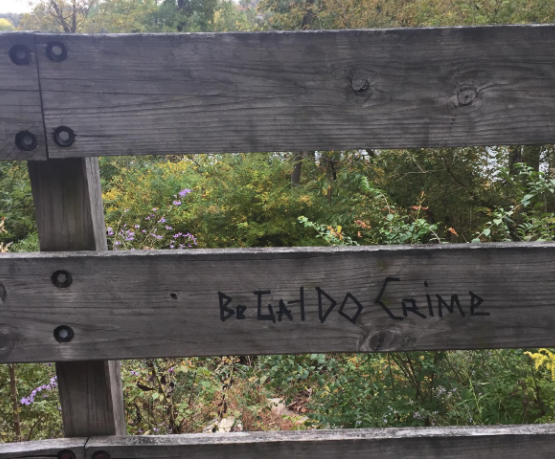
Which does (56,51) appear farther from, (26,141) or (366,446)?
(366,446)

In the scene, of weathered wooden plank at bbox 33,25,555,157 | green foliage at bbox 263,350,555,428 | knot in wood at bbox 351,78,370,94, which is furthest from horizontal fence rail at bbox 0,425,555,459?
green foliage at bbox 263,350,555,428

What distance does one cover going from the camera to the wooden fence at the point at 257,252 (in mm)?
1247

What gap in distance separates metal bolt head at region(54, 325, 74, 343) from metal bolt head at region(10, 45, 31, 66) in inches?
26.3

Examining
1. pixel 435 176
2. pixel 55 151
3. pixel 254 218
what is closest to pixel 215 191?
pixel 254 218

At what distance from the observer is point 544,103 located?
1264 mm

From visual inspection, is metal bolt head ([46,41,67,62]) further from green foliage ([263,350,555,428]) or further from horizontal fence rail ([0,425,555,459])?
green foliage ([263,350,555,428])

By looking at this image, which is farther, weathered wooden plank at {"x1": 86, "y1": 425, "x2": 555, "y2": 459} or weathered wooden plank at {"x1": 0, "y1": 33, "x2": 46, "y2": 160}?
weathered wooden plank at {"x1": 86, "y1": 425, "x2": 555, "y2": 459}

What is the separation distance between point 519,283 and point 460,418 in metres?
1.74

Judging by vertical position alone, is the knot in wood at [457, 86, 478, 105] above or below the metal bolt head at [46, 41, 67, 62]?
below

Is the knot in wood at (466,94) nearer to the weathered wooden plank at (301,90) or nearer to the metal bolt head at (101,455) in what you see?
the weathered wooden plank at (301,90)

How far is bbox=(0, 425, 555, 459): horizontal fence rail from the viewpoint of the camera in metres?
1.44

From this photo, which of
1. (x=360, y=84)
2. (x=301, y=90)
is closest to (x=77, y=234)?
(x=301, y=90)

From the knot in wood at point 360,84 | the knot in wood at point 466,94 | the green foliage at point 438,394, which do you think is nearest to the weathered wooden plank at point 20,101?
the knot in wood at point 360,84

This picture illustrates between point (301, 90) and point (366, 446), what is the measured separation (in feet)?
3.21
